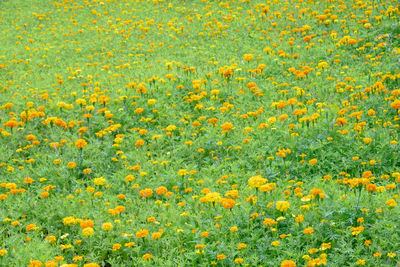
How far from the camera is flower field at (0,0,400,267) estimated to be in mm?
3910

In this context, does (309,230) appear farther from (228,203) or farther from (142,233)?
(142,233)

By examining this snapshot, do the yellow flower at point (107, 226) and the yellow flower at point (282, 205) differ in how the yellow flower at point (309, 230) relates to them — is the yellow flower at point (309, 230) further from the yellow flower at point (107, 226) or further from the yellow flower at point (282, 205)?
the yellow flower at point (107, 226)

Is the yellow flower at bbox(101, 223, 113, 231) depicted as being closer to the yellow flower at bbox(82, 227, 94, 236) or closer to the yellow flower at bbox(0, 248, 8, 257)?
the yellow flower at bbox(82, 227, 94, 236)

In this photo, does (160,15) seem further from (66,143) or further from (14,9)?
(66,143)

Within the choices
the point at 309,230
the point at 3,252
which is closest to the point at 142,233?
the point at 3,252

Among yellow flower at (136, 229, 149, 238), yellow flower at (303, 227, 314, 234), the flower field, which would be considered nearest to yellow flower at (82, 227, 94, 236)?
the flower field

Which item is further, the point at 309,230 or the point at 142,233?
the point at 142,233

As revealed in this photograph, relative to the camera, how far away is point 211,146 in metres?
5.89

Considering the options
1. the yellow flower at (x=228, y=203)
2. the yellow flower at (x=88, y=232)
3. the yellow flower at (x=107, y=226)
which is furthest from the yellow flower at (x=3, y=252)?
the yellow flower at (x=228, y=203)

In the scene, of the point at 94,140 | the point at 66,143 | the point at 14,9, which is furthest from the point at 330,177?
the point at 14,9

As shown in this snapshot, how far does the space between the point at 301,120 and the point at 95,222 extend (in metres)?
3.02

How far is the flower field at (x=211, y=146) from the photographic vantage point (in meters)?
3.91

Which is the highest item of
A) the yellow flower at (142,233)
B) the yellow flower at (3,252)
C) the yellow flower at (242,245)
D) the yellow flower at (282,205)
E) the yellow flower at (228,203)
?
the yellow flower at (282,205)

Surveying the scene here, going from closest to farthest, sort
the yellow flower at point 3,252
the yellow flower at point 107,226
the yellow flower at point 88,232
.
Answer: the yellow flower at point 3,252 < the yellow flower at point 88,232 < the yellow flower at point 107,226
